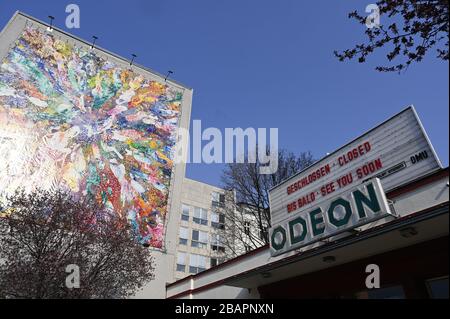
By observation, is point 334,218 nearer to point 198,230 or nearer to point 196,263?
point 196,263

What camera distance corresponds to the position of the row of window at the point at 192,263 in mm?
43713

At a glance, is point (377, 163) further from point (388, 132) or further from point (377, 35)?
point (377, 35)

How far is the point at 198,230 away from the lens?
47.7 m

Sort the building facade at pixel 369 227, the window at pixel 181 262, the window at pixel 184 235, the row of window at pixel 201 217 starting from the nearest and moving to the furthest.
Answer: the building facade at pixel 369 227, the window at pixel 181 262, the window at pixel 184 235, the row of window at pixel 201 217

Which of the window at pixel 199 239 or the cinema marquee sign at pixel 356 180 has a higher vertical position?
the window at pixel 199 239

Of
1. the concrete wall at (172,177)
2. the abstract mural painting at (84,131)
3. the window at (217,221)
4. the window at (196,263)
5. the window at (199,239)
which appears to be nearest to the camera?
the abstract mural painting at (84,131)

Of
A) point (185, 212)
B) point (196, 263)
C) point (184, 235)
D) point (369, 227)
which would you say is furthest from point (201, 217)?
point (369, 227)

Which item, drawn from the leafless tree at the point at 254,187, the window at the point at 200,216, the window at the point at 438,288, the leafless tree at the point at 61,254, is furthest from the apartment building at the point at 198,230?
the window at the point at 438,288

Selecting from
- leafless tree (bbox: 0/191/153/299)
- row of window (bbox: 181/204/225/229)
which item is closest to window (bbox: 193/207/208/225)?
row of window (bbox: 181/204/225/229)

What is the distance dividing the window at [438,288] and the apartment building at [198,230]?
3297cm

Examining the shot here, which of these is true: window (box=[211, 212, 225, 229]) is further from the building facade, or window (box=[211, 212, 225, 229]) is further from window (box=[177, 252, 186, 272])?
the building facade

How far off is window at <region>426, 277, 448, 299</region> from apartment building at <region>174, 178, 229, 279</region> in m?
33.0

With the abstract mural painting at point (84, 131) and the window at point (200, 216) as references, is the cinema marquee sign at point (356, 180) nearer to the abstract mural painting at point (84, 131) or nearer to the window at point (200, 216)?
the abstract mural painting at point (84, 131)

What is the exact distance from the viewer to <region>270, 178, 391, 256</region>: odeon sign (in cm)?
1044
